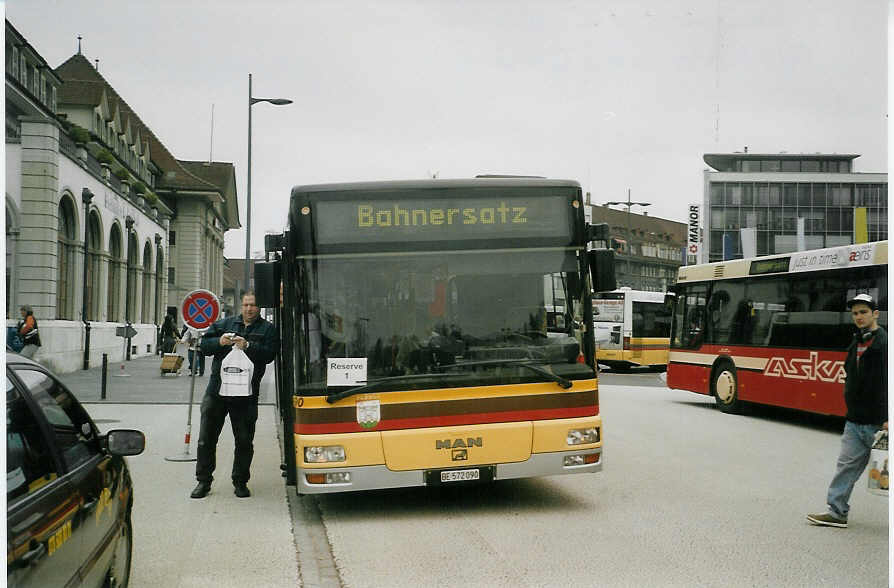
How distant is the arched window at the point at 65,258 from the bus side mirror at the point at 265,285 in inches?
854

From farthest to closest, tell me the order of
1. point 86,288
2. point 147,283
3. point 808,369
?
point 147,283 → point 86,288 → point 808,369

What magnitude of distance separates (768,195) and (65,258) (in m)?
67.3

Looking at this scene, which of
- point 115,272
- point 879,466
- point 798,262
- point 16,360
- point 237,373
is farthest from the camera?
point 115,272

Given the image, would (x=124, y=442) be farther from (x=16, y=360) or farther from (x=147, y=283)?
(x=147, y=283)

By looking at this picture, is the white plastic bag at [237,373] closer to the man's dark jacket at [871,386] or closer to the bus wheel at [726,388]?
the man's dark jacket at [871,386]

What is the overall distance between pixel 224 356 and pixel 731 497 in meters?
4.70

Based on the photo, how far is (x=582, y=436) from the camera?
330 inches

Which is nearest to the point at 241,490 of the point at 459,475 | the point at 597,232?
the point at 459,475

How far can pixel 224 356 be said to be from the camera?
30.2 feet

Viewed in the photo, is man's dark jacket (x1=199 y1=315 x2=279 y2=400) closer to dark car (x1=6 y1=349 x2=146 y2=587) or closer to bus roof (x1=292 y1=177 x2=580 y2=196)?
bus roof (x1=292 y1=177 x2=580 y2=196)

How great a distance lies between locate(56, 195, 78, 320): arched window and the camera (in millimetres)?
28656

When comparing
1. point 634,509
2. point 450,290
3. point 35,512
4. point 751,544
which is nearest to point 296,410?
point 450,290

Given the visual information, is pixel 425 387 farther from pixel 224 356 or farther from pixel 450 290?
pixel 224 356

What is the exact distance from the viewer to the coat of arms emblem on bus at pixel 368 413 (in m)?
7.94
